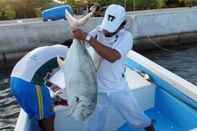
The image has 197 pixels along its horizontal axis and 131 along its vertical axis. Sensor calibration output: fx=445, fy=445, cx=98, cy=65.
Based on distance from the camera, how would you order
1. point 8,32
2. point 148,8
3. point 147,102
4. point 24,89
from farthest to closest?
1. point 148,8
2. point 8,32
3. point 147,102
4. point 24,89

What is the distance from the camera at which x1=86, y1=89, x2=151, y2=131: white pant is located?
4.59 m

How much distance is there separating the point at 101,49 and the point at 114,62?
28 centimetres

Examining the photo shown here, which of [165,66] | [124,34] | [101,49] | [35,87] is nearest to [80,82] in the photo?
[101,49]

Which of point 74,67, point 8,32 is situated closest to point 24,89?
point 74,67

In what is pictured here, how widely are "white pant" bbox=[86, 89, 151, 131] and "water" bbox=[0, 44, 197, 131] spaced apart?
136 inches

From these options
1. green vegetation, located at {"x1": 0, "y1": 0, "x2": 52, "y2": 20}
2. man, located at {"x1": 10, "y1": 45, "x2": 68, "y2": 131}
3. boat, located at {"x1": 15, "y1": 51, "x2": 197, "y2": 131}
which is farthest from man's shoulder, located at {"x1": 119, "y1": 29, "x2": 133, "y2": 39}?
green vegetation, located at {"x1": 0, "y1": 0, "x2": 52, "y2": 20}

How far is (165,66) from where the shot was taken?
1153cm

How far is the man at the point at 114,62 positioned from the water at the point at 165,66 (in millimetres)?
3778

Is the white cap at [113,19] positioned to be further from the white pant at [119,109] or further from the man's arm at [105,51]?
the white pant at [119,109]

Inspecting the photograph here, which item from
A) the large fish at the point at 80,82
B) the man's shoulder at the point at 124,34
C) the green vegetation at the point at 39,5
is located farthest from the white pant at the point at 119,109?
the green vegetation at the point at 39,5

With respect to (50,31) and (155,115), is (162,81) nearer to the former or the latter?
(155,115)

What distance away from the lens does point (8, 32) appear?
36.7 feet

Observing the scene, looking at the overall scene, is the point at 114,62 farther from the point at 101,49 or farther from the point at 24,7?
the point at 24,7

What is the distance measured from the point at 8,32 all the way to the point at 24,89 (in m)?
6.94
